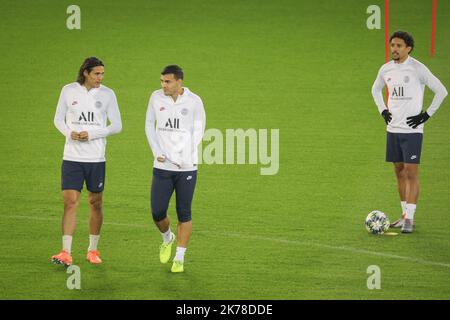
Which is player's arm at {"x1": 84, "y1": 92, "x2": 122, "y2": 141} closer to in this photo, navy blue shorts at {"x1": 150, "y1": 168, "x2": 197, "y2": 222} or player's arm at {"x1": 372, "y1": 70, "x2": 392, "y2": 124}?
navy blue shorts at {"x1": 150, "y1": 168, "x2": 197, "y2": 222}

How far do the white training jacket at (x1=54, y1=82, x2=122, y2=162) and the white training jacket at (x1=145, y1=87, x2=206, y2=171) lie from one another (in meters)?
0.62

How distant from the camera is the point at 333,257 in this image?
43.4 ft

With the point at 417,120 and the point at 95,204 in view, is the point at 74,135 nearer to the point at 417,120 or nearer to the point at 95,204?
the point at 95,204

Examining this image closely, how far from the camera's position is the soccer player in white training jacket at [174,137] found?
40.2ft

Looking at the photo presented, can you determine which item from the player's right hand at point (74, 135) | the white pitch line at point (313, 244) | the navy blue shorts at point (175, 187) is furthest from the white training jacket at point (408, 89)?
the player's right hand at point (74, 135)

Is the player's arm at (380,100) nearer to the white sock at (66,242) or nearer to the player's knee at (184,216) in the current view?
the player's knee at (184,216)

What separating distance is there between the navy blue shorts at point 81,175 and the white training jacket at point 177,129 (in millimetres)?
819

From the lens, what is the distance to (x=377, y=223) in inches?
560

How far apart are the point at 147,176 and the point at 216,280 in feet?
18.3

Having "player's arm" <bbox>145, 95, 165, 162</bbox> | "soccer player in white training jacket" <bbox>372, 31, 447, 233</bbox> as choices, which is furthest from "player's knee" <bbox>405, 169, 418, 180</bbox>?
"player's arm" <bbox>145, 95, 165, 162</bbox>

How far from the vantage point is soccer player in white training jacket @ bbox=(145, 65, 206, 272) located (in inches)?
482
